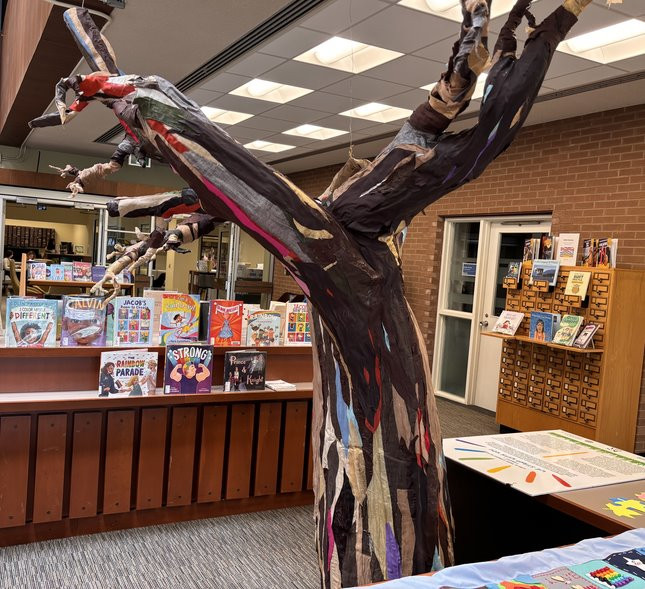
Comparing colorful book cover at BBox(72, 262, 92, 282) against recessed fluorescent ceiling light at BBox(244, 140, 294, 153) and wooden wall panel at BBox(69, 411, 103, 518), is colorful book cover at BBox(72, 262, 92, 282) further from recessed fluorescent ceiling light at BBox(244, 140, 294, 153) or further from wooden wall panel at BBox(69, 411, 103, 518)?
wooden wall panel at BBox(69, 411, 103, 518)

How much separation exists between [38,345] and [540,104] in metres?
4.90

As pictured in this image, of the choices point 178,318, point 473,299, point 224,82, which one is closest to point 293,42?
point 224,82

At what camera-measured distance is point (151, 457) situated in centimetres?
350

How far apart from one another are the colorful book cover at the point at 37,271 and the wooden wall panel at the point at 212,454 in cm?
548

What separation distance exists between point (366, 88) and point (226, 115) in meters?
2.34

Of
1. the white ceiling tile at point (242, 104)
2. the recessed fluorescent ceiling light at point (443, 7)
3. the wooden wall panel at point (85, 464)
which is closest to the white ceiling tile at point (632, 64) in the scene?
the recessed fluorescent ceiling light at point (443, 7)

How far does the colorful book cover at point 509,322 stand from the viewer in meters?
5.98

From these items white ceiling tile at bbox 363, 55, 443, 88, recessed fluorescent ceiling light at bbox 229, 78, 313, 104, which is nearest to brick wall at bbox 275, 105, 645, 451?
white ceiling tile at bbox 363, 55, 443, 88

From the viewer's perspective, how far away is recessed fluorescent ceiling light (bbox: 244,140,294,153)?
29.1 ft

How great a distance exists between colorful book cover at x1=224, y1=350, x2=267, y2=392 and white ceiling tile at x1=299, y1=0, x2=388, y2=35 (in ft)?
7.19

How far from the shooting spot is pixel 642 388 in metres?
5.54

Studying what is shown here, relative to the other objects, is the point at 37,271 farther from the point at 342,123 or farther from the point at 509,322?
the point at 509,322

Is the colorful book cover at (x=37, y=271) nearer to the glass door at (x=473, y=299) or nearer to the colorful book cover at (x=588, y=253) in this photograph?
the glass door at (x=473, y=299)

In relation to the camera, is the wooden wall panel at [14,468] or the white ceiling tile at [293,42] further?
the white ceiling tile at [293,42]
